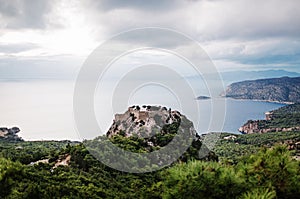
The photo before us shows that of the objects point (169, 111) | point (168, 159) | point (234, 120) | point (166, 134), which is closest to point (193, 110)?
point (168, 159)

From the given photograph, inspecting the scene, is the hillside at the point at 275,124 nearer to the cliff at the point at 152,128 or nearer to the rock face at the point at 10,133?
the rock face at the point at 10,133

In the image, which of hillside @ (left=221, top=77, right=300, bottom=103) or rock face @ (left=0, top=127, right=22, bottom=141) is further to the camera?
hillside @ (left=221, top=77, right=300, bottom=103)

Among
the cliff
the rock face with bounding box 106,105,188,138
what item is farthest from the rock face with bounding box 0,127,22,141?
the cliff

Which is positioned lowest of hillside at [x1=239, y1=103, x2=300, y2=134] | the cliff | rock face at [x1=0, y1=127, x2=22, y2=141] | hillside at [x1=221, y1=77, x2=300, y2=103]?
the cliff

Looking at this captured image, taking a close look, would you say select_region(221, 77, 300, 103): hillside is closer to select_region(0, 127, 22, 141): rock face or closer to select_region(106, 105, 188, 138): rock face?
select_region(0, 127, 22, 141): rock face

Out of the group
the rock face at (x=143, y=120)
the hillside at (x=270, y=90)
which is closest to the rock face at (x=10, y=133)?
the rock face at (x=143, y=120)

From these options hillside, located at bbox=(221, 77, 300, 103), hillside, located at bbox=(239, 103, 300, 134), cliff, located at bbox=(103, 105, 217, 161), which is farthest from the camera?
hillside, located at bbox=(221, 77, 300, 103)

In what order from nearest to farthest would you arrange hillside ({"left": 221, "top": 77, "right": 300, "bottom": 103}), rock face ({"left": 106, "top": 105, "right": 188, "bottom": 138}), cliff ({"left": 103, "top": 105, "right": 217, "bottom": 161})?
1. cliff ({"left": 103, "top": 105, "right": 217, "bottom": 161})
2. rock face ({"left": 106, "top": 105, "right": 188, "bottom": 138})
3. hillside ({"left": 221, "top": 77, "right": 300, "bottom": 103})

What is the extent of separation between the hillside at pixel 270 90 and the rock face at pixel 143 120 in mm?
101527

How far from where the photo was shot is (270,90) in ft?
397

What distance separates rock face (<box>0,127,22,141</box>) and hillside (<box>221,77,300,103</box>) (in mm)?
92115

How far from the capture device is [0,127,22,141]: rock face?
135ft

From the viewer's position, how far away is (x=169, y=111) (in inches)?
656

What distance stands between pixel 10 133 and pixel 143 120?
33550 millimetres
